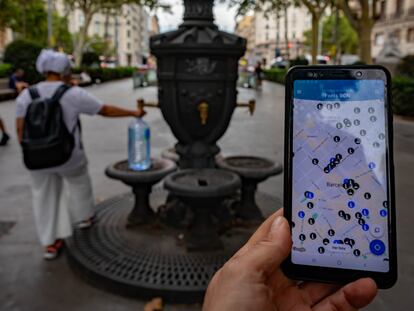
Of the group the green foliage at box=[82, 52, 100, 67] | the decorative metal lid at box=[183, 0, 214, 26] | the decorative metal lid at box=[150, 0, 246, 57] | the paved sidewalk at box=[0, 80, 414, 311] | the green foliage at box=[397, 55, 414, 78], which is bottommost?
the paved sidewalk at box=[0, 80, 414, 311]

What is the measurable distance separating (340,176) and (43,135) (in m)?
2.83

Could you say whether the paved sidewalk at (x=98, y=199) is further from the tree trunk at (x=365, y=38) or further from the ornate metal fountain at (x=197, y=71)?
the tree trunk at (x=365, y=38)

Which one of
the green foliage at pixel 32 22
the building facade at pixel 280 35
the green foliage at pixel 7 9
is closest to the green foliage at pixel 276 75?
the green foliage at pixel 32 22

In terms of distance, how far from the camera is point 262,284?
142 cm

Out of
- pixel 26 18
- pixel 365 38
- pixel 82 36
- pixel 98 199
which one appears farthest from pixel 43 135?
pixel 26 18

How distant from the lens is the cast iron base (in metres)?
3.44

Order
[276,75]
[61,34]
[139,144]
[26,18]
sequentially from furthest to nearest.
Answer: [61,34] < [26,18] < [276,75] < [139,144]

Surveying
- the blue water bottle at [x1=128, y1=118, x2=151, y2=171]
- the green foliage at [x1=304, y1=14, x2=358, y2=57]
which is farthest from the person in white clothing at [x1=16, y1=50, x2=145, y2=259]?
the green foliage at [x1=304, y1=14, x2=358, y2=57]

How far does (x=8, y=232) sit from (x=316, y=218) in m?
4.16

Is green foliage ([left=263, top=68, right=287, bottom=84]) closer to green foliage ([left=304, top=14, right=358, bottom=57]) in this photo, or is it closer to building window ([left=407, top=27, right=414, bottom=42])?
building window ([left=407, top=27, right=414, bottom=42])

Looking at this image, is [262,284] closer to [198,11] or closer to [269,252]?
[269,252]

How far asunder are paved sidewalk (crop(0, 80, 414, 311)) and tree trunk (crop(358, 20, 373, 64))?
20.6ft

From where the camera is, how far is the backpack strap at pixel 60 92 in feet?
12.2

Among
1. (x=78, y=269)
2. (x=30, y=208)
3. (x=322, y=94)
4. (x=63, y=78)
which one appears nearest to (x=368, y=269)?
(x=322, y=94)
